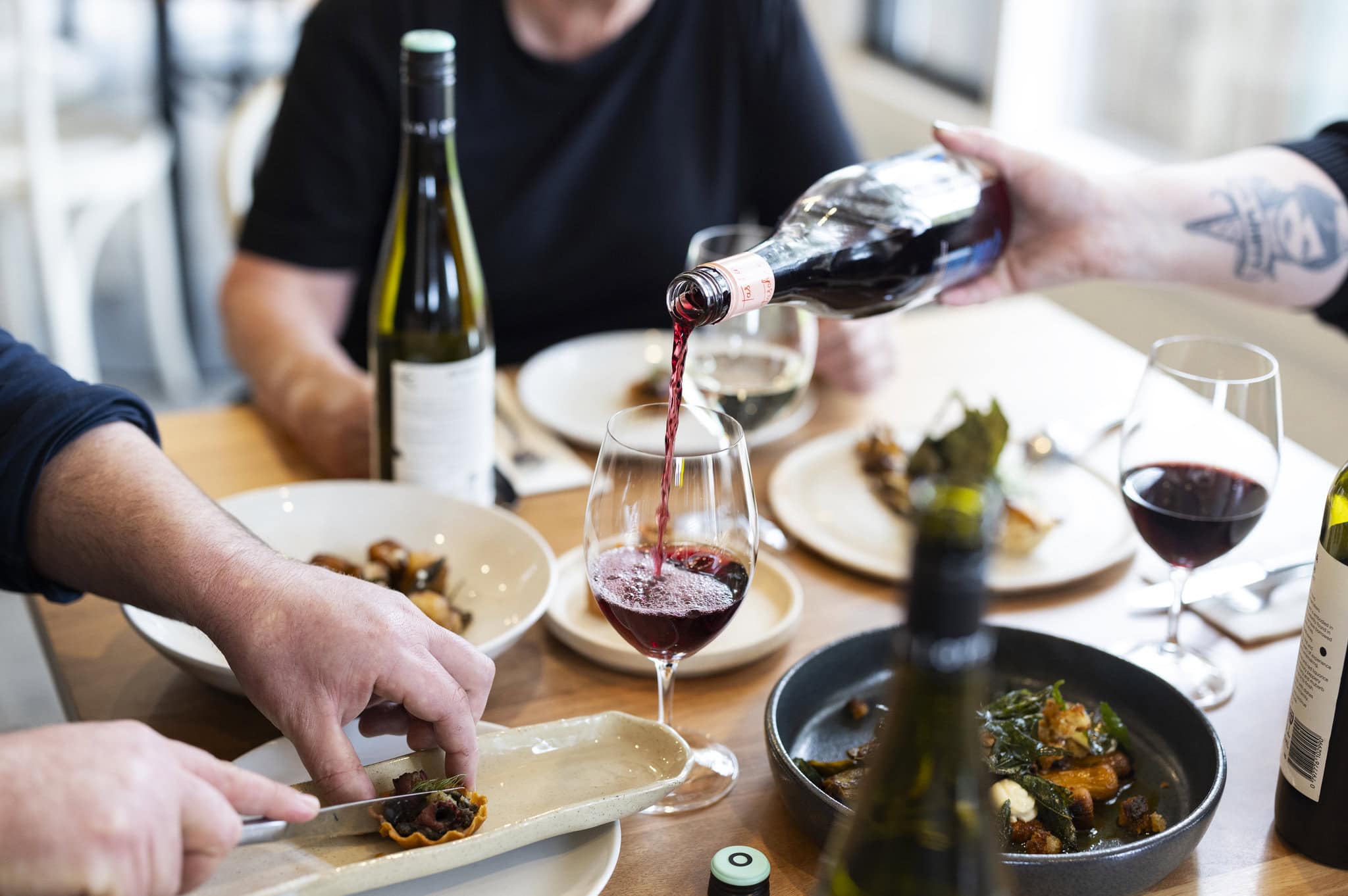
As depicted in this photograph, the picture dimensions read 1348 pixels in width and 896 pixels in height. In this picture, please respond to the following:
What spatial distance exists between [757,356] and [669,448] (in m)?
0.46

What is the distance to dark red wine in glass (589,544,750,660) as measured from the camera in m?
0.81

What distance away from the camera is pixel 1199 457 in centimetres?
96

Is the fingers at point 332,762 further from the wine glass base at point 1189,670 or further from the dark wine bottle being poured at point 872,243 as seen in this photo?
the wine glass base at point 1189,670

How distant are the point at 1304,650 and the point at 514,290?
1.27 m

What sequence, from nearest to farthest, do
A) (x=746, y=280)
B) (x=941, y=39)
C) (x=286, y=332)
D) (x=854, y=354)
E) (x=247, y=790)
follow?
(x=247, y=790), (x=746, y=280), (x=854, y=354), (x=286, y=332), (x=941, y=39)

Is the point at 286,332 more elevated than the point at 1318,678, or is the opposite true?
the point at 1318,678

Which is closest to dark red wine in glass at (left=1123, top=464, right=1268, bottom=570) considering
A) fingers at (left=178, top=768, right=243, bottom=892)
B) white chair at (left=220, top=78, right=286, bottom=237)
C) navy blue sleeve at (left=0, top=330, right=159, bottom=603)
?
fingers at (left=178, top=768, right=243, bottom=892)

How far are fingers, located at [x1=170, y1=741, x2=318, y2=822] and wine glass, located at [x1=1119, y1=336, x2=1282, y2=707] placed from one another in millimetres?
635

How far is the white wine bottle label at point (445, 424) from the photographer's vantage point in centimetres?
111

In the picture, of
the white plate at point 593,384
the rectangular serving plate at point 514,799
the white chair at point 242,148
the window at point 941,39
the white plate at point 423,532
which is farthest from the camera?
the window at point 941,39

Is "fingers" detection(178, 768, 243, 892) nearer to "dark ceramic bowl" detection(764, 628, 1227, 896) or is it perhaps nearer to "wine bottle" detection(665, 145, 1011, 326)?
"dark ceramic bowl" detection(764, 628, 1227, 896)

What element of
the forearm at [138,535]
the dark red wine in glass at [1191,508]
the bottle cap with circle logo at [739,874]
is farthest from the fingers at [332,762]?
the dark red wine in glass at [1191,508]

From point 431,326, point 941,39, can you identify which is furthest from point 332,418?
point 941,39

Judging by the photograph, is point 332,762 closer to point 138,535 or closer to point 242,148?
point 138,535
